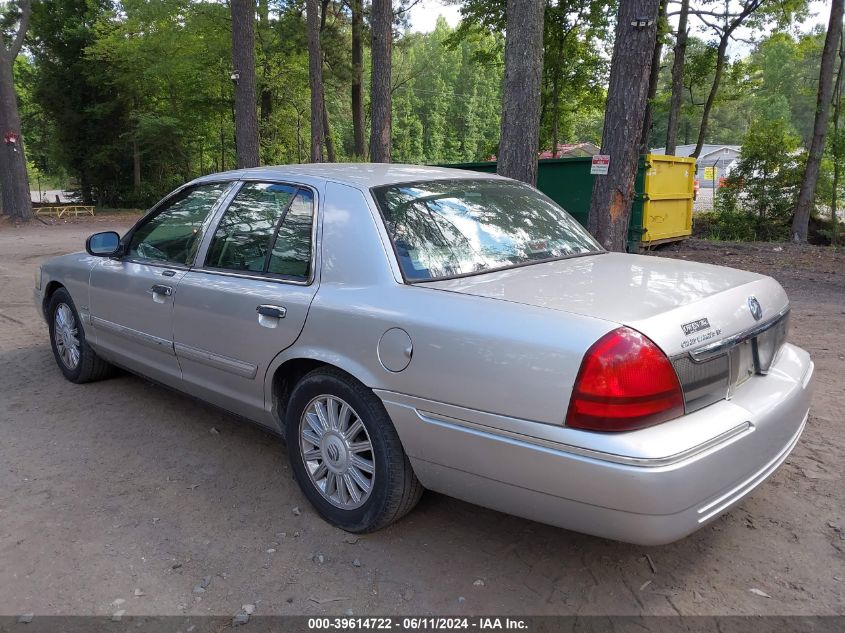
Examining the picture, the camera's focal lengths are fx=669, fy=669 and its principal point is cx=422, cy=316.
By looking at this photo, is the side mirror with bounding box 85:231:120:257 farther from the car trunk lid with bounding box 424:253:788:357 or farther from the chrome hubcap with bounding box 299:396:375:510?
the car trunk lid with bounding box 424:253:788:357

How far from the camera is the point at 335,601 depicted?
2631 millimetres

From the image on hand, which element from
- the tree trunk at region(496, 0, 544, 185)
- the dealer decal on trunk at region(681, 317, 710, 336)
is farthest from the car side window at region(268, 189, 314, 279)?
the tree trunk at region(496, 0, 544, 185)

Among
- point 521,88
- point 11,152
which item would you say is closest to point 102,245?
point 521,88

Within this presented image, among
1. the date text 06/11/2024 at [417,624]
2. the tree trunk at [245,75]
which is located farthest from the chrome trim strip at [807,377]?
the tree trunk at [245,75]

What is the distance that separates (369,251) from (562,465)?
4.20ft

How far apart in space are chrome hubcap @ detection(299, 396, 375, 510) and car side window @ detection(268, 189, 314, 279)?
26.1 inches

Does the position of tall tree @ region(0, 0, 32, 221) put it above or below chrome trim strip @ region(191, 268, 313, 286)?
above

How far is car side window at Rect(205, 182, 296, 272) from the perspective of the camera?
138 inches

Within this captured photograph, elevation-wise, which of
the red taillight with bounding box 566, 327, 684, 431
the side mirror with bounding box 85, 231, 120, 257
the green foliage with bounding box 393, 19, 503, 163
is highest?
the green foliage with bounding box 393, 19, 503, 163

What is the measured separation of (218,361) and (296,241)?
0.81 metres

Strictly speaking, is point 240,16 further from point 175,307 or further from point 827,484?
point 827,484

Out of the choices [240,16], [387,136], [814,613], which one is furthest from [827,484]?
[240,16]

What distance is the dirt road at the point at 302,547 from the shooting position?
262 cm

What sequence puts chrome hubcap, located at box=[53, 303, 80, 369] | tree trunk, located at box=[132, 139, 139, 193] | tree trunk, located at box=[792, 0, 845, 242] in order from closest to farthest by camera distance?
chrome hubcap, located at box=[53, 303, 80, 369] → tree trunk, located at box=[792, 0, 845, 242] → tree trunk, located at box=[132, 139, 139, 193]
